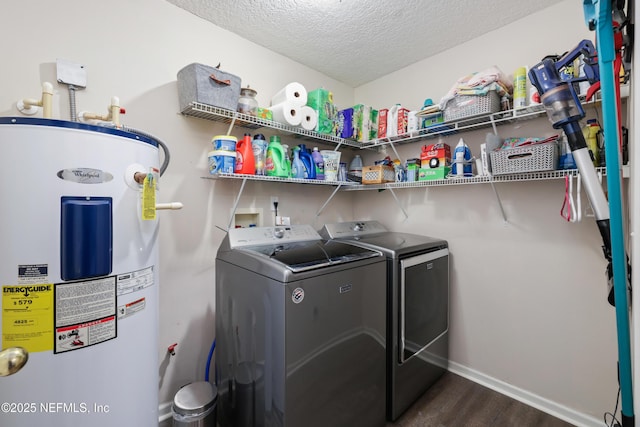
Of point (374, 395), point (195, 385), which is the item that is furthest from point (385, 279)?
point (195, 385)

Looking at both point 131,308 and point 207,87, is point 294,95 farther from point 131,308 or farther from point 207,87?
point 131,308

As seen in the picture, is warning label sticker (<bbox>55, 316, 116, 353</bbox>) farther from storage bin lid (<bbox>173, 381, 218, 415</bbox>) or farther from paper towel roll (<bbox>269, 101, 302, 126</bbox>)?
paper towel roll (<bbox>269, 101, 302, 126</bbox>)

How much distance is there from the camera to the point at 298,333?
4.27 feet

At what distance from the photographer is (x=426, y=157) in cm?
218

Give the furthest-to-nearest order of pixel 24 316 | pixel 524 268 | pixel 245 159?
pixel 524 268 < pixel 245 159 < pixel 24 316

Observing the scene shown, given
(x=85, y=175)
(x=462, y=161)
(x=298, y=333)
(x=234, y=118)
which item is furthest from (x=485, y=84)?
(x=85, y=175)

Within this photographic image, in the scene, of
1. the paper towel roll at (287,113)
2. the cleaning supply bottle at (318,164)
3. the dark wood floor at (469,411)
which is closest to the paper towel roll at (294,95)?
the paper towel roll at (287,113)

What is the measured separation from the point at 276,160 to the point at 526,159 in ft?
5.08

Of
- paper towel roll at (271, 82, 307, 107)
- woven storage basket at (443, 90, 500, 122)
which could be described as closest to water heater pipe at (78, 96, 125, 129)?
paper towel roll at (271, 82, 307, 107)

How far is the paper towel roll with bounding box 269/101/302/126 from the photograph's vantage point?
6.41 feet

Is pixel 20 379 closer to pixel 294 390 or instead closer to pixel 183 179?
pixel 294 390

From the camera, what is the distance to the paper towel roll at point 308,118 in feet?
6.75

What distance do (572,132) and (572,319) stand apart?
4.28 ft

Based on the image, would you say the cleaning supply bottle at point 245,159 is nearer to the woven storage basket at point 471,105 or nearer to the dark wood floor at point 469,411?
the woven storage basket at point 471,105
